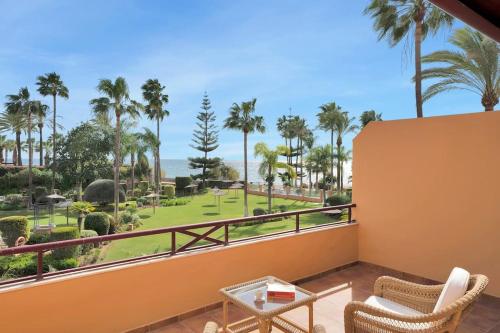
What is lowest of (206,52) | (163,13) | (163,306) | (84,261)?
(84,261)

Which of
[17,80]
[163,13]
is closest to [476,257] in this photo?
[163,13]

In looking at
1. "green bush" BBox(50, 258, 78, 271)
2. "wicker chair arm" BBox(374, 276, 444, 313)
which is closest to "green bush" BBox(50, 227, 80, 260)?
"green bush" BBox(50, 258, 78, 271)

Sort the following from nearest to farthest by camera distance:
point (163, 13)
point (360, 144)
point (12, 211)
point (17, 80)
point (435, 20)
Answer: point (360, 144) < point (163, 13) < point (435, 20) < point (12, 211) < point (17, 80)

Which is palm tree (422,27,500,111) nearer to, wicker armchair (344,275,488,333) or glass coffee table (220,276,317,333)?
wicker armchair (344,275,488,333)

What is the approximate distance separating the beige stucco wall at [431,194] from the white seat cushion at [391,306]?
6.00ft

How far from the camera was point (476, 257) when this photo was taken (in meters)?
3.74

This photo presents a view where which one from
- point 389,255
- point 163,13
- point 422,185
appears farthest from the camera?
point 163,13

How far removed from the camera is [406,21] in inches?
371

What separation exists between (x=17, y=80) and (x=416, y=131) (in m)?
27.6

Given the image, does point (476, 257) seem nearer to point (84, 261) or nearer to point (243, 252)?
point (243, 252)

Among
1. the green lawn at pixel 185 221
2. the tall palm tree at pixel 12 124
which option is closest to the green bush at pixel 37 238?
the green lawn at pixel 185 221

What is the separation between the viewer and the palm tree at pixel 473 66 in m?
7.45

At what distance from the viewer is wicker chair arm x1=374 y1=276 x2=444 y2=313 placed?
8.21 ft

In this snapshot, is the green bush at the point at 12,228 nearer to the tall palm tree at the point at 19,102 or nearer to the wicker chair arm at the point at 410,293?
the wicker chair arm at the point at 410,293
